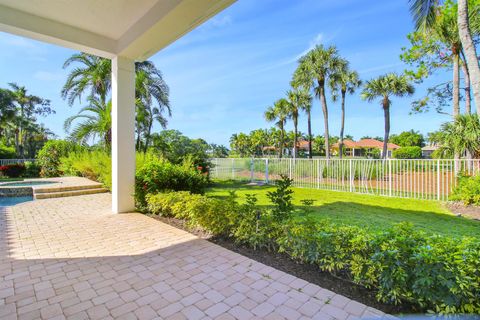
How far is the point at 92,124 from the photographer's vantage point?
31.9 feet

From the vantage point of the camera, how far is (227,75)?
37.0 ft

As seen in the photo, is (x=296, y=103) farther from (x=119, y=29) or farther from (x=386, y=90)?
(x=119, y=29)

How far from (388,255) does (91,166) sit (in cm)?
1077

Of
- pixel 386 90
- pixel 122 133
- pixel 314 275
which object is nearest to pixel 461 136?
pixel 314 275

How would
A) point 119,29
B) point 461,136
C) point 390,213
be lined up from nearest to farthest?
point 119,29 → point 390,213 → point 461,136

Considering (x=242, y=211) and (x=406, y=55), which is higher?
(x=406, y=55)

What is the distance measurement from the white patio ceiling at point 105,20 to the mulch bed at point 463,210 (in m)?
6.88

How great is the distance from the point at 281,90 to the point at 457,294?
2418 cm

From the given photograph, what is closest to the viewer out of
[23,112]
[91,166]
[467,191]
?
[467,191]

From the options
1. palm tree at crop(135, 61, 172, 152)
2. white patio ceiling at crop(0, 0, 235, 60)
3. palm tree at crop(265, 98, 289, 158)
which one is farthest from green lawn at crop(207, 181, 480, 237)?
palm tree at crop(265, 98, 289, 158)

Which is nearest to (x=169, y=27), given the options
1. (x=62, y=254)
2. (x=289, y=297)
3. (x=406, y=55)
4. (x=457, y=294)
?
(x=62, y=254)

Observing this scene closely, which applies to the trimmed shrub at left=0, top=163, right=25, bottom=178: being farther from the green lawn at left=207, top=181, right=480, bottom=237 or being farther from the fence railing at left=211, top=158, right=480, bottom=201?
the green lawn at left=207, top=181, right=480, bottom=237

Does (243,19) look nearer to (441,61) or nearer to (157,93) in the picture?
(157,93)

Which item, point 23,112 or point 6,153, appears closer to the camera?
point 6,153
